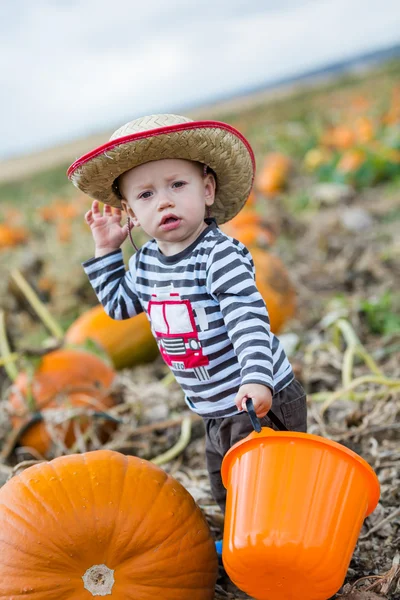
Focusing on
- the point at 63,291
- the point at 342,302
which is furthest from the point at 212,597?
the point at 63,291

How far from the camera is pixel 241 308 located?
1.87 m

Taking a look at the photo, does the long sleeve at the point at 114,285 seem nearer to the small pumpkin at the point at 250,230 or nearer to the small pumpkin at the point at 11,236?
the small pumpkin at the point at 250,230

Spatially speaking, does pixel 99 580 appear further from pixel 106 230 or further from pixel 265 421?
pixel 106 230

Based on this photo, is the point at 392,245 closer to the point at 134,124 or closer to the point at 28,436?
the point at 28,436

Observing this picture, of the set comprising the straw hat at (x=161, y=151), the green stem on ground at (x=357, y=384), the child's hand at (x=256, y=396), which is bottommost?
the green stem on ground at (x=357, y=384)

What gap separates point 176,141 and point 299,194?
661 centimetres

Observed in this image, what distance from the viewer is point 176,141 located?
1877mm

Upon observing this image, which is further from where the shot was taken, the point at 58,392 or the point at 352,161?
the point at 352,161

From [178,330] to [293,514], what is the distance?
2.00 feet

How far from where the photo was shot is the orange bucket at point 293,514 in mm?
1658

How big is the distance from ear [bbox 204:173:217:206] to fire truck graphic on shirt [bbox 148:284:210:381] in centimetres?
28

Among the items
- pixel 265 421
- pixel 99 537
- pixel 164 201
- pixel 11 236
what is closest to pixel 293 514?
pixel 265 421

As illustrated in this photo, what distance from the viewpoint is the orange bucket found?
1658 millimetres

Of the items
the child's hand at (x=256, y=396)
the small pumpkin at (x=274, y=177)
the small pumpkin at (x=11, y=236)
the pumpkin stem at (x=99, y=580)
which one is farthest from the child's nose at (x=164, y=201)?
the small pumpkin at (x=274, y=177)
